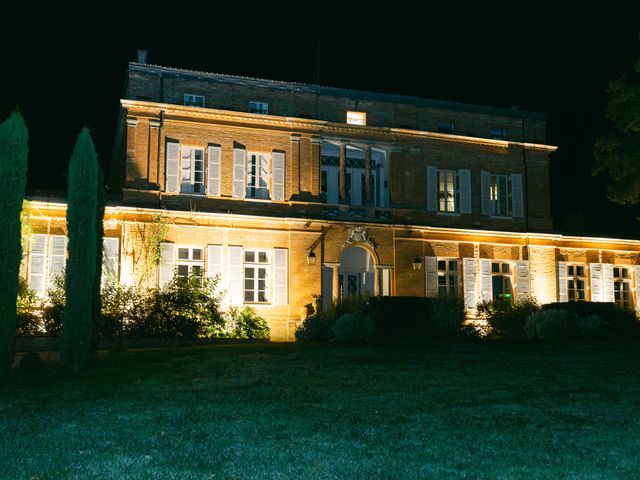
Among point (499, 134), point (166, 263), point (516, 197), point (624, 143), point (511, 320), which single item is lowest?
point (511, 320)

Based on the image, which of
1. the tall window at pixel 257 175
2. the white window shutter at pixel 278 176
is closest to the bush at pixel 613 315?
the white window shutter at pixel 278 176

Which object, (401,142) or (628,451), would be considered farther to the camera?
(401,142)

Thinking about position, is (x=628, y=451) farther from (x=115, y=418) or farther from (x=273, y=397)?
(x=115, y=418)

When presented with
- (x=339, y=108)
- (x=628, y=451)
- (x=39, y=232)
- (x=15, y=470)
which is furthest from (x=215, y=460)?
(x=339, y=108)

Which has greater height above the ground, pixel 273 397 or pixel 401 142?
pixel 401 142

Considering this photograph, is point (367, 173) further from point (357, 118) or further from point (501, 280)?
point (501, 280)

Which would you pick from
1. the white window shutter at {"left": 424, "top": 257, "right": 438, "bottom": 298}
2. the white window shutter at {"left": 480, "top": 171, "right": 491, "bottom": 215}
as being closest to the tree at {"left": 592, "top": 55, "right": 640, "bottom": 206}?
the white window shutter at {"left": 480, "top": 171, "right": 491, "bottom": 215}

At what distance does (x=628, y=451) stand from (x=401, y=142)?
18759 mm

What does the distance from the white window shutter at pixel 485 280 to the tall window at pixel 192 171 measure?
10.1 meters

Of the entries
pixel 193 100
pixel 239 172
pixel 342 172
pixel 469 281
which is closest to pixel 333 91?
pixel 342 172

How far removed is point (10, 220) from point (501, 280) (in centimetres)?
1877

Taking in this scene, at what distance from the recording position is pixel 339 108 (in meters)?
25.4

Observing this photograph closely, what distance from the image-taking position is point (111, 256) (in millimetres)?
22203

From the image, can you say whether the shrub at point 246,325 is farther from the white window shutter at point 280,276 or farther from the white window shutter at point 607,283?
the white window shutter at point 607,283
